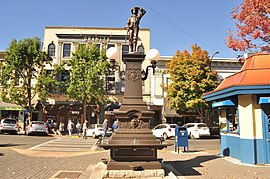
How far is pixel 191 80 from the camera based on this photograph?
2553cm

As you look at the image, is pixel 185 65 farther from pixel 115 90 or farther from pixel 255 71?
pixel 255 71

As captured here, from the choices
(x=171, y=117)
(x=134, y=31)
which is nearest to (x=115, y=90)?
(x=171, y=117)

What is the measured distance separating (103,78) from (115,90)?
1.92 m

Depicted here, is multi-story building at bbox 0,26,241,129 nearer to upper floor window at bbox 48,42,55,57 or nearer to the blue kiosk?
upper floor window at bbox 48,42,55,57

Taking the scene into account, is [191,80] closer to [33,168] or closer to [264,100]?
[264,100]

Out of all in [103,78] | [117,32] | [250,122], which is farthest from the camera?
[117,32]

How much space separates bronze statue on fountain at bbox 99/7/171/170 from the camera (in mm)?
6973

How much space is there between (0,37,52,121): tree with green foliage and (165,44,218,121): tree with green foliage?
1295 centimetres

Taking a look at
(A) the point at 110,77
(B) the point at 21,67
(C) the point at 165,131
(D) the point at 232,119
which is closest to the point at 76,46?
(A) the point at 110,77

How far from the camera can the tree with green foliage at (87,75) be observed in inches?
1035

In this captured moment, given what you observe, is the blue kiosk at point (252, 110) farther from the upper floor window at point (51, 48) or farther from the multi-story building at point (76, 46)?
the upper floor window at point (51, 48)

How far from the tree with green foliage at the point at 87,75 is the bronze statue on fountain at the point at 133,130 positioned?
18.3m

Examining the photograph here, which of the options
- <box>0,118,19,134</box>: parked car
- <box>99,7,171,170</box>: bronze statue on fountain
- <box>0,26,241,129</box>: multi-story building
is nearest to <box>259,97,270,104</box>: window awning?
<box>99,7,171,170</box>: bronze statue on fountain

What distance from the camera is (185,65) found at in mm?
26422
